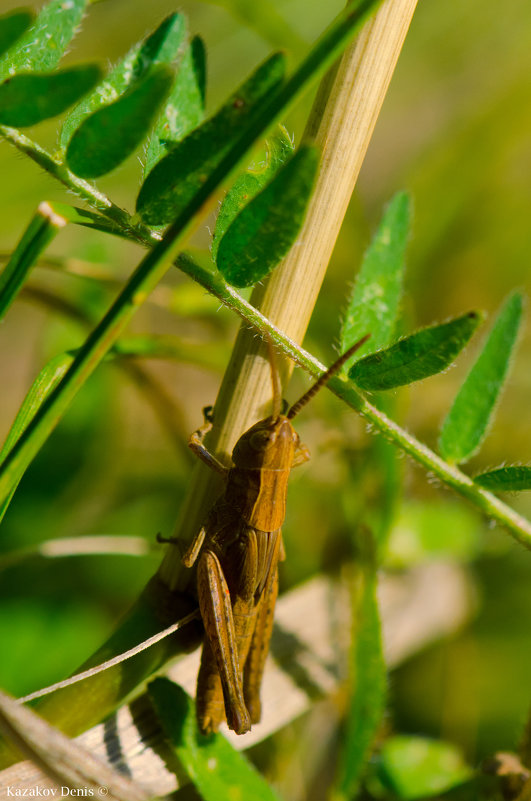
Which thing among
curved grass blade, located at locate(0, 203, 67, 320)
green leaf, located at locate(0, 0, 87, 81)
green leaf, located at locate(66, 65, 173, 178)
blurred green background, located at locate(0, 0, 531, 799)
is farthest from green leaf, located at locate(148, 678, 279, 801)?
green leaf, located at locate(0, 0, 87, 81)

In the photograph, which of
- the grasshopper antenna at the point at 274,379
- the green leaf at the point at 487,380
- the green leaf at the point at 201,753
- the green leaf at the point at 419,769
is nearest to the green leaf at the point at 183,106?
the grasshopper antenna at the point at 274,379

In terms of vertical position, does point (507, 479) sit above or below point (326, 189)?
below

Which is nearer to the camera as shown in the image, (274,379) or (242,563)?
(274,379)

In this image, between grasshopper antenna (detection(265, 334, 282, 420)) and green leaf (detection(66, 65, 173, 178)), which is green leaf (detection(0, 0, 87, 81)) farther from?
grasshopper antenna (detection(265, 334, 282, 420))

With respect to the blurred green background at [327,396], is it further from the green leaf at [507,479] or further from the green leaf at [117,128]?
the green leaf at [117,128]

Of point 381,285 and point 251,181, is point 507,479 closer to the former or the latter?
point 381,285

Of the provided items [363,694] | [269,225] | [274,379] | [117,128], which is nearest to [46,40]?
[117,128]
